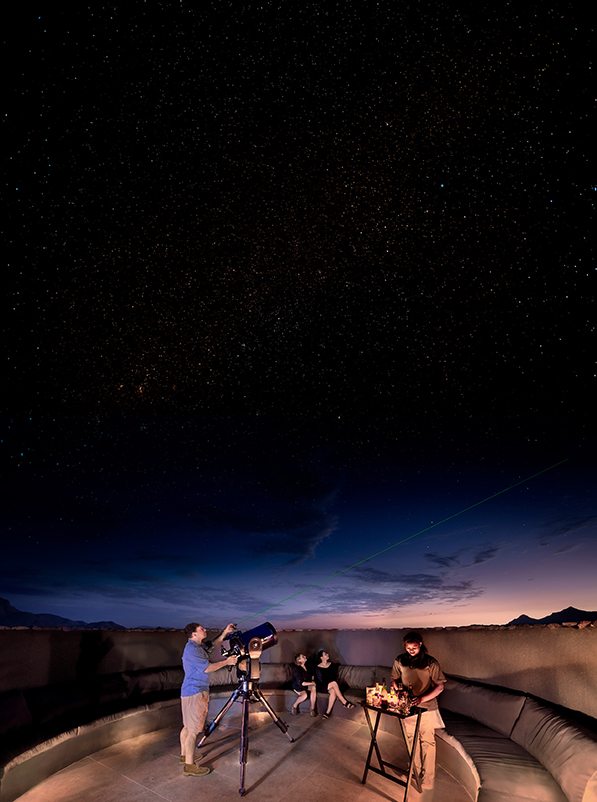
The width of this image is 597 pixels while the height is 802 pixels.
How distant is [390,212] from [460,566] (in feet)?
27.2

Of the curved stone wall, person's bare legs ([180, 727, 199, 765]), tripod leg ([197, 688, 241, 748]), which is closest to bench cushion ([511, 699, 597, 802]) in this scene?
the curved stone wall

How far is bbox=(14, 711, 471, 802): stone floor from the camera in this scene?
339 cm

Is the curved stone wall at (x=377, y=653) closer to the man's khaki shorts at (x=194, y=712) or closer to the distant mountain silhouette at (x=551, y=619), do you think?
the distant mountain silhouette at (x=551, y=619)

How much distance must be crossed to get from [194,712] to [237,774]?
32.0 inches

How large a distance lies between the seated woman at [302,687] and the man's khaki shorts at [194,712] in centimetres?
270

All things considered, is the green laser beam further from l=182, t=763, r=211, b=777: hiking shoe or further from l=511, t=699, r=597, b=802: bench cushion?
l=511, t=699, r=597, b=802: bench cushion

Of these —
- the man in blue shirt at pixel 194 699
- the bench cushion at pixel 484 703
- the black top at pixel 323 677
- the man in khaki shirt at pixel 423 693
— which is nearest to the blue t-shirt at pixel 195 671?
the man in blue shirt at pixel 194 699

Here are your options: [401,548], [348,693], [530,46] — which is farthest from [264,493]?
[530,46]

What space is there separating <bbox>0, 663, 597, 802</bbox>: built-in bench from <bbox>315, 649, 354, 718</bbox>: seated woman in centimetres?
13

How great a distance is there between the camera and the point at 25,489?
976cm

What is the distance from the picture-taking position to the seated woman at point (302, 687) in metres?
5.88

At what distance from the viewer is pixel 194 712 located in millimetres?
3811

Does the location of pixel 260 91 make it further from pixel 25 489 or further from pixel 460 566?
pixel 25 489

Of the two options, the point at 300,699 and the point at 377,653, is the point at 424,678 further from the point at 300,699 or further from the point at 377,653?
the point at 377,653
